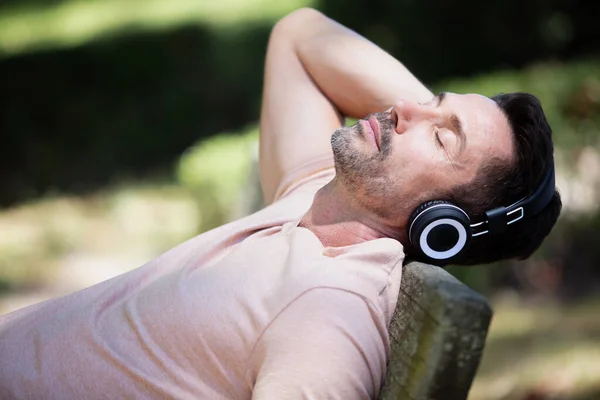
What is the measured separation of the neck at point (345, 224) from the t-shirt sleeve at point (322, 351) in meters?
0.29

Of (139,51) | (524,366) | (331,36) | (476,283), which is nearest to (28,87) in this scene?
(139,51)

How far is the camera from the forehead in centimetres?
199

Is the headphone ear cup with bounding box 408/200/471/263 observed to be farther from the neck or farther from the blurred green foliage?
the blurred green foliage

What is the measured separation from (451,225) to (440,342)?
0.40 metres

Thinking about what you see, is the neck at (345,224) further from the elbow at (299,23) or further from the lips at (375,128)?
the elbow at (299,23)

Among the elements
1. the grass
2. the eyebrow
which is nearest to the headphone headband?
the eyebrow

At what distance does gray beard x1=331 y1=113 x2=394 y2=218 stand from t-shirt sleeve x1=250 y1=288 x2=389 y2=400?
0.32 meters

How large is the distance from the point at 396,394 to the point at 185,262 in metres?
0.62

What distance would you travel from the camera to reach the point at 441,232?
1.87 metres

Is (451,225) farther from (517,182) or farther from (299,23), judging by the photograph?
(299,23)

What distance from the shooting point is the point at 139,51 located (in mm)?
8148

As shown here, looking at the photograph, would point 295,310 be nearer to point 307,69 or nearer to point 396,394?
point 396,394

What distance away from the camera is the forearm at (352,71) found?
2.42 m

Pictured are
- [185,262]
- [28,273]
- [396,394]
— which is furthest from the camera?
[28,273]
